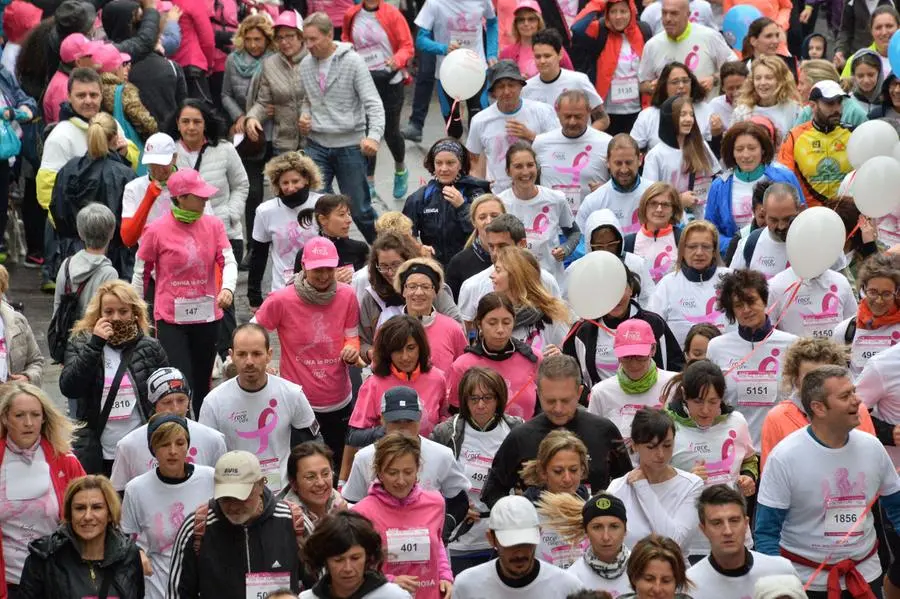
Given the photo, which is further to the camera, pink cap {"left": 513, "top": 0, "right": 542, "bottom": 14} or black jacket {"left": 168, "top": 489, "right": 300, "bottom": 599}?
pink cap {"left": 513, "top": 0, "right": 542, "bottom": 14}

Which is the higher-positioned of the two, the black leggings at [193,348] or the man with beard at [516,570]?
the man with beard at [516,570]

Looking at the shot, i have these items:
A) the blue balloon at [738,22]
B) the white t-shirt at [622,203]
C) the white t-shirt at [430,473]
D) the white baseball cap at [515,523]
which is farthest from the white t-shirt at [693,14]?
the white baseball cap at [515,523]

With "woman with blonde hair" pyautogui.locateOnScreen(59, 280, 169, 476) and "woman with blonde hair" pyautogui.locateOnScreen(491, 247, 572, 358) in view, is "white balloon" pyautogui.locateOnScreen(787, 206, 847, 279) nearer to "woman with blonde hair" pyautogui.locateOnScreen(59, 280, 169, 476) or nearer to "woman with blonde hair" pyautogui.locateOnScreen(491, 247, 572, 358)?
"woman with blonde hair" pyautogui.locateOnScreen(491, 247, 572, 358)

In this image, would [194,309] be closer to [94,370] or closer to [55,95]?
[94,370]

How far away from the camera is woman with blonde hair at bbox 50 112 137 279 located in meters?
12.3

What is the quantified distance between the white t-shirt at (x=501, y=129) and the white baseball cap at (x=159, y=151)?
2536 mm

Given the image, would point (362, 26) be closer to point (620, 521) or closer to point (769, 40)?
point (769, 40)

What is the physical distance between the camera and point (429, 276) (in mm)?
10078

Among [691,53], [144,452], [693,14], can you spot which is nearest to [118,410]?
[144,452]

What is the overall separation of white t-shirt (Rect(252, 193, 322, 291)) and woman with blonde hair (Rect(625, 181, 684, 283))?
2.07 m

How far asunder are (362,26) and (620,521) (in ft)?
26.8

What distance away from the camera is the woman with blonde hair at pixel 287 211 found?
11684 millimetres

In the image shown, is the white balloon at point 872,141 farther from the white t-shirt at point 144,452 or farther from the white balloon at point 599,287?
the white t-shirt at point 144,452

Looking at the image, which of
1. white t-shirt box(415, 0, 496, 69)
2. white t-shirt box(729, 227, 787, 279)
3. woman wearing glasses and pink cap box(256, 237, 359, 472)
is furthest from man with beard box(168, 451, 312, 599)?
white t-shirt box(415, 0, 496, 69)
